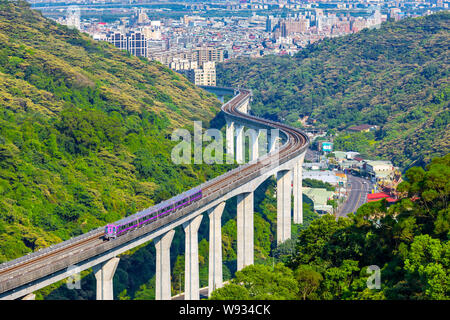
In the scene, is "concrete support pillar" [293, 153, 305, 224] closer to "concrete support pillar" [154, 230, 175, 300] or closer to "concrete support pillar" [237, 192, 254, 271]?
"concrete support pillar" [237, 192, 254, 271]

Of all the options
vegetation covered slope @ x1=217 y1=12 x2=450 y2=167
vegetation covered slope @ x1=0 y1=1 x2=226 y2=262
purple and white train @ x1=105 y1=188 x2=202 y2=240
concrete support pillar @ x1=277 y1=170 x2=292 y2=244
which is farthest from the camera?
vegetation covered slope @ x1=217 y1=12 x2=450 y2=167

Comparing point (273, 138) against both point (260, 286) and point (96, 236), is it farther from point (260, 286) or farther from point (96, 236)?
point (260, 286)

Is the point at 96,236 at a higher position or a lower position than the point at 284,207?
higher

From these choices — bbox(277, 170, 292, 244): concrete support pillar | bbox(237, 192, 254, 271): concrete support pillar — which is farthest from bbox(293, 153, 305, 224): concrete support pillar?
bbox(237, 192, 254, 271): concrete support pillar

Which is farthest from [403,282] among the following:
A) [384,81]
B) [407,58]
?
→ [407,58]

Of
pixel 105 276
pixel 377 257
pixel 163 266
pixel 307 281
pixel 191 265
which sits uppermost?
pixel 377 257

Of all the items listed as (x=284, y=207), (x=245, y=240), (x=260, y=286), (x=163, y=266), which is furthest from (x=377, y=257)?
(x=284, y=207)
